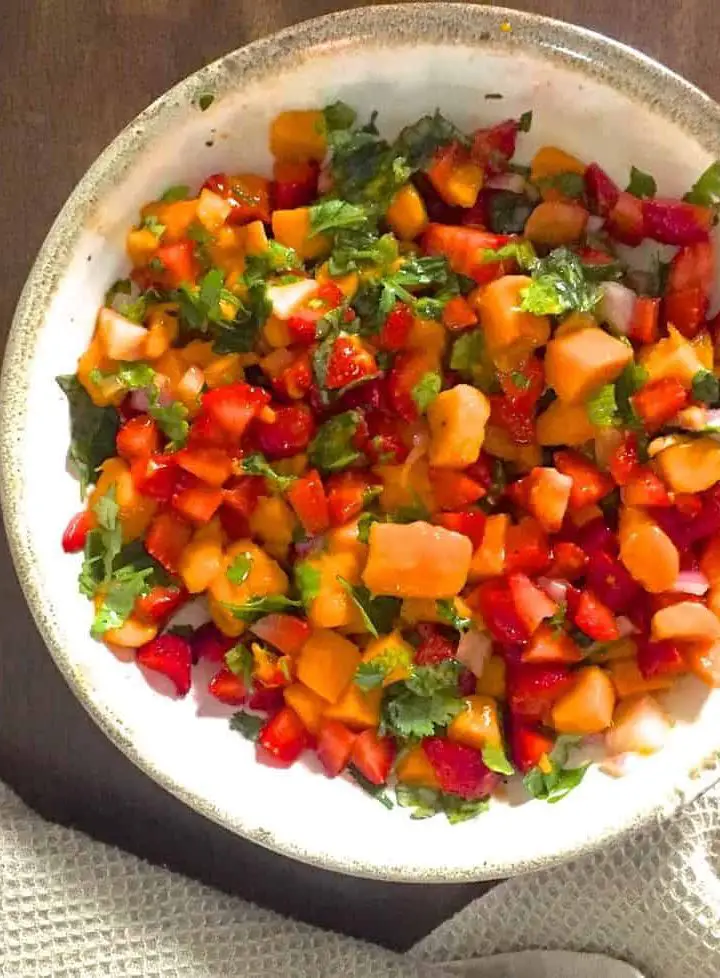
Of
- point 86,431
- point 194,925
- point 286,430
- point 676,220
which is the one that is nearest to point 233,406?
point 286,430

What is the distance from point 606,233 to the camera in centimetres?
112

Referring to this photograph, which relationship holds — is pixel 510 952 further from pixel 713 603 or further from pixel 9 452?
pixel 9 452

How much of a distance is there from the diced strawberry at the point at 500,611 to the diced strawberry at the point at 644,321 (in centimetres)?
28

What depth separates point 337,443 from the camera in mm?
1112

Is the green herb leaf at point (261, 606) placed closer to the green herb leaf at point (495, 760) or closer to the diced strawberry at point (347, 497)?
the diced strawberry at point (347, 497)

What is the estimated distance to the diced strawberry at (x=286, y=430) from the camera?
1.11 m

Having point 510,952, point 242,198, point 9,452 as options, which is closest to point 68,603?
point 9,452

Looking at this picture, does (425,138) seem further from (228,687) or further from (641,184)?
(228,687)

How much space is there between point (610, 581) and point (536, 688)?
0.43 feet

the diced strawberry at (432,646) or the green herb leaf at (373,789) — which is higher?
the diced strawberry at (432,646)

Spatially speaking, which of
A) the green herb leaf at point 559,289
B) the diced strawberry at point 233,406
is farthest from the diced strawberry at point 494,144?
the diced strawberry at point 233,406

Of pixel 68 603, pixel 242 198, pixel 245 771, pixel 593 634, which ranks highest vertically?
pixel 242 198

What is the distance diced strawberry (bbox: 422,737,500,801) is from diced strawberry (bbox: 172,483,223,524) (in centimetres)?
33

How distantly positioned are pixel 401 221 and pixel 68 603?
0.51 m
